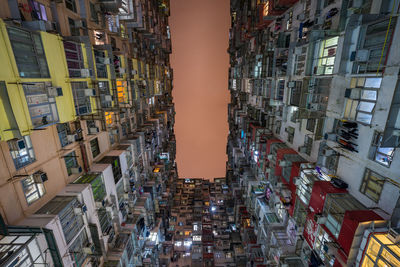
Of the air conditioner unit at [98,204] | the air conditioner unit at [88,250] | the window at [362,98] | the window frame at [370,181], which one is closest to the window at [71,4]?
the air conditioner unit at [98,204]

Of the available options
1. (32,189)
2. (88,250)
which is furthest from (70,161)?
(88,250)

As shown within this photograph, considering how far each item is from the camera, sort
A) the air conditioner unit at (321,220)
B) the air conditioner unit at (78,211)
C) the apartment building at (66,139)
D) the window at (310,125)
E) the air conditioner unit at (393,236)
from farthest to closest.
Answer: the window at (310,125), the air conditioner unit at (78,211), the air conditioner unit at (321,220), the apartment building at (66,139), the air conditioner unit at (393,236)

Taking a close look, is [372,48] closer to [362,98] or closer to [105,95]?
[362,98]

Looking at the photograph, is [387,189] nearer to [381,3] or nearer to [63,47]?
[381,3]

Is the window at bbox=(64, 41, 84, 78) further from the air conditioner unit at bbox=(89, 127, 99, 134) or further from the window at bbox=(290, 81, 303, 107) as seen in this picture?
the window at bbox=(290, 81, 303, 107)

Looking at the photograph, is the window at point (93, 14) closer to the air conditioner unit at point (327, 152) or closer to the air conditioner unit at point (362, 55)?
the air conditioner unit at point (362, 55)

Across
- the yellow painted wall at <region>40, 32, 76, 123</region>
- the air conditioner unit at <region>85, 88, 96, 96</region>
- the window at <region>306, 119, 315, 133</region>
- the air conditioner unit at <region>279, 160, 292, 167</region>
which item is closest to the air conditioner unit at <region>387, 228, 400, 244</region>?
the window at <region>306, 119, 315, 133</region>

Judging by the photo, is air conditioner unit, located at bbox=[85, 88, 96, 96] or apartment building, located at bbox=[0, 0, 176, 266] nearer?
apartment building, located at bbox=[0, 0, 176, 266]
